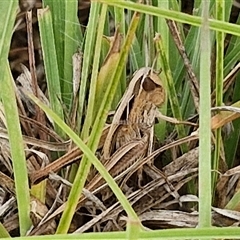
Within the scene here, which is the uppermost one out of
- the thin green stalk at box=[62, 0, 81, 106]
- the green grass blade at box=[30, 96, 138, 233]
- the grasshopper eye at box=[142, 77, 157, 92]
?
the thin green stalk at box=[62, 0, 81, 106]

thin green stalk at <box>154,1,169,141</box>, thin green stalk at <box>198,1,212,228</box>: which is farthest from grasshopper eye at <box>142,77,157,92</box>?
thin green stalk at <box>198,1,212,228</box>

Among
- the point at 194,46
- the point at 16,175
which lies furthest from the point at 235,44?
the point at 16,175

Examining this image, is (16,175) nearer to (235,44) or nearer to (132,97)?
(132,97)

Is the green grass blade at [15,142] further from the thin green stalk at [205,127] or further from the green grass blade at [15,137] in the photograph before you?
the thin green stalk at [205,127]

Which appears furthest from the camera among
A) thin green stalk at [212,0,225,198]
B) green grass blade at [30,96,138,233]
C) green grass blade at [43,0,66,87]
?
green grass blade at [43,0,66,87]

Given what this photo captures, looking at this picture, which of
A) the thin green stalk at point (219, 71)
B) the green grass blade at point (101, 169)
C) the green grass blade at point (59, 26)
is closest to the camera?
the green grass blade at point (101, 169)

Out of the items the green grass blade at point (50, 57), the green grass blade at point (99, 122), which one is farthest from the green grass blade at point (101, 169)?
the green grass blade at point (50, 57)

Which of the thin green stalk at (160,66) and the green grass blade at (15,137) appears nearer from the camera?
the green grass blade at (15,137)

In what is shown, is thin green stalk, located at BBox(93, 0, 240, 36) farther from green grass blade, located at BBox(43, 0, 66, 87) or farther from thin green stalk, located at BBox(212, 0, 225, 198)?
green grass blade, located at BBox(43, 0, 66, 87)
